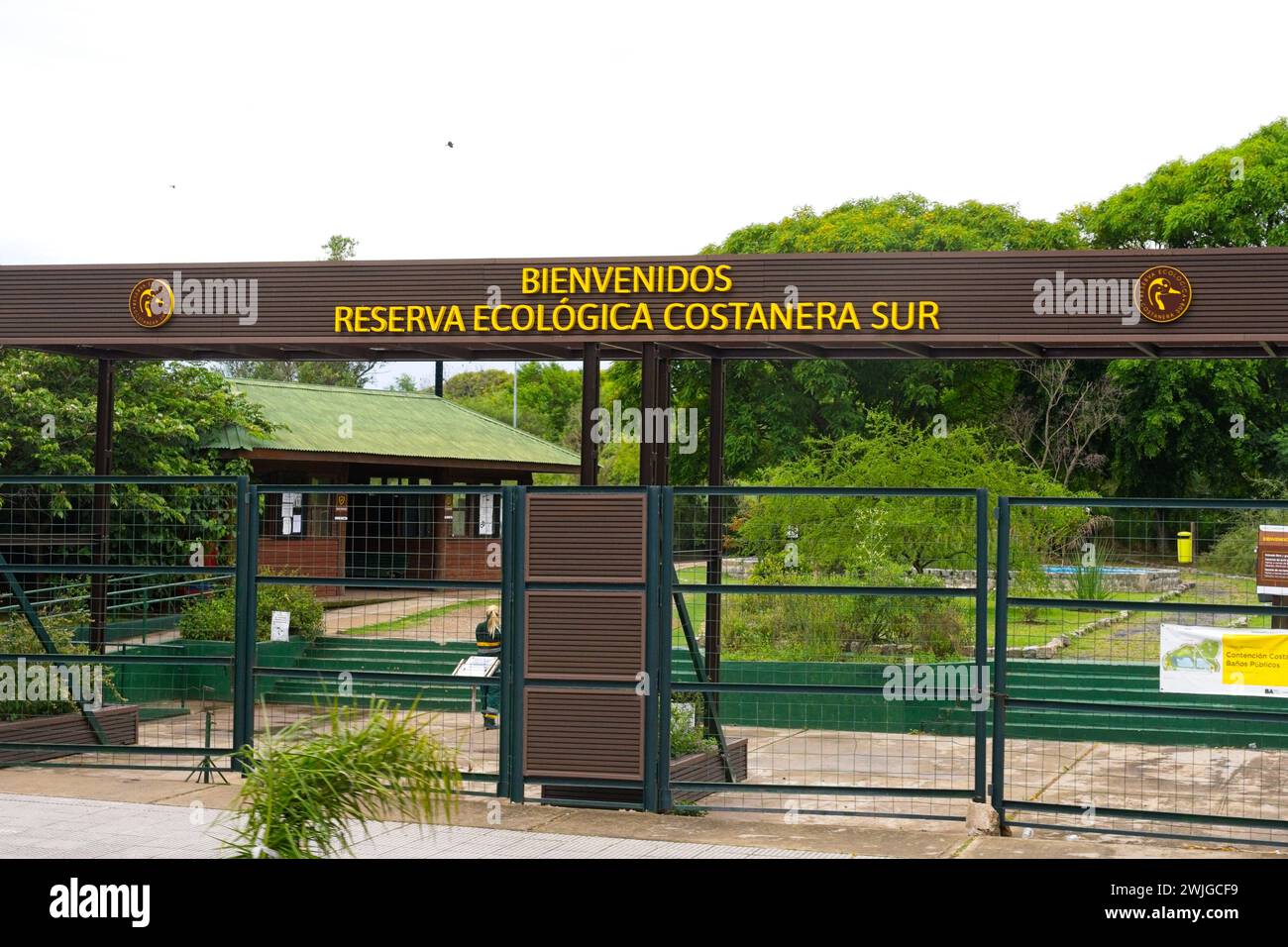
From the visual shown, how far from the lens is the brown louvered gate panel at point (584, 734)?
9883 millimetres

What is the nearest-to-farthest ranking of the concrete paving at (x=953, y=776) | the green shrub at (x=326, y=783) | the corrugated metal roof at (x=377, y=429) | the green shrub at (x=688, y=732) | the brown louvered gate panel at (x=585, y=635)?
the green shrub at (x=326, y=783) → the brown louvered gate panel at (x=585, y=635) → the concrete paving at (x=953, y=776) → the green shrub at (x=688, y=732) → the corrugated metal roof at (x=377, y=429)

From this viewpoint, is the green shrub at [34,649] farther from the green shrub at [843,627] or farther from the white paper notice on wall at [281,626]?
the green shrub at [843,627]

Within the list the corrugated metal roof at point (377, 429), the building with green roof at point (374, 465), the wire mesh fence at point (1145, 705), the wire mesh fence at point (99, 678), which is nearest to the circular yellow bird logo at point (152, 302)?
the wire mesh fence at point (99, 678)

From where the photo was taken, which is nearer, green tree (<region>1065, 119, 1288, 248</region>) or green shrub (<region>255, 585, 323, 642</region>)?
green shrub (<region>255, 585, 323, 642</region>)

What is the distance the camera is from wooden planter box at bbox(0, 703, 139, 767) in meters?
11.7

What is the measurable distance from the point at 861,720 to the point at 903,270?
19.4 feet

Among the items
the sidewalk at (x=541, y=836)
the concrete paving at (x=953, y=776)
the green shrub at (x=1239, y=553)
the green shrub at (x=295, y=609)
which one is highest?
the green shrub at (x=1239, y=553)

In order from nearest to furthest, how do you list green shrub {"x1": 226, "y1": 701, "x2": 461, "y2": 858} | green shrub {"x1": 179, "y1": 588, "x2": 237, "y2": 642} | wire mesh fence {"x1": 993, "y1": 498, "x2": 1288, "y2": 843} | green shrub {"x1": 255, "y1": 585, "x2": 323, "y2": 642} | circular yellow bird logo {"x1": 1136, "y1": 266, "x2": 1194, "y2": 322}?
green shrub {"x1": 226, "y1": 701, "x2": 461, "y2": 858} < wire mesh fence {"x1": 993, "y1": 498, "x2": 1288, "y2": 843} < circular yellow bird logo {"x1": 1136, "y1": 266, "x2": 1194, "y2": 322} < green shrub {"x1": 179, "y1": 588, "x2": 237, "y2": 642} < green shrub {"x1": 255, "y1": 585, "x2": 323, "y2": 642}

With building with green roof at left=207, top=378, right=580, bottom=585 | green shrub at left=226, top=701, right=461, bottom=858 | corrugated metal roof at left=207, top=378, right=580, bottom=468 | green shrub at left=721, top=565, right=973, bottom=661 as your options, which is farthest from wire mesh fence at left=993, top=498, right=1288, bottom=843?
corrugated metal roof at left=207, top=378, right=580, bottom=468

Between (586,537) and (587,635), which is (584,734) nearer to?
(587,635)

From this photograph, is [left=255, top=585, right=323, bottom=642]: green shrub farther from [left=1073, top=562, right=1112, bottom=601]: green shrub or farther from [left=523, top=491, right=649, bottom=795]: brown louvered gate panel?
[left=1073, top=562, right=1112, bottom=601]: green shrub

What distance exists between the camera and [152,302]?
43.3 feet

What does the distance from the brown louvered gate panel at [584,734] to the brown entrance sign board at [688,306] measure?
346cm

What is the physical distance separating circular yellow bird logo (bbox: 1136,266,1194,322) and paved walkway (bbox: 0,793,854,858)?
17.5 ft
